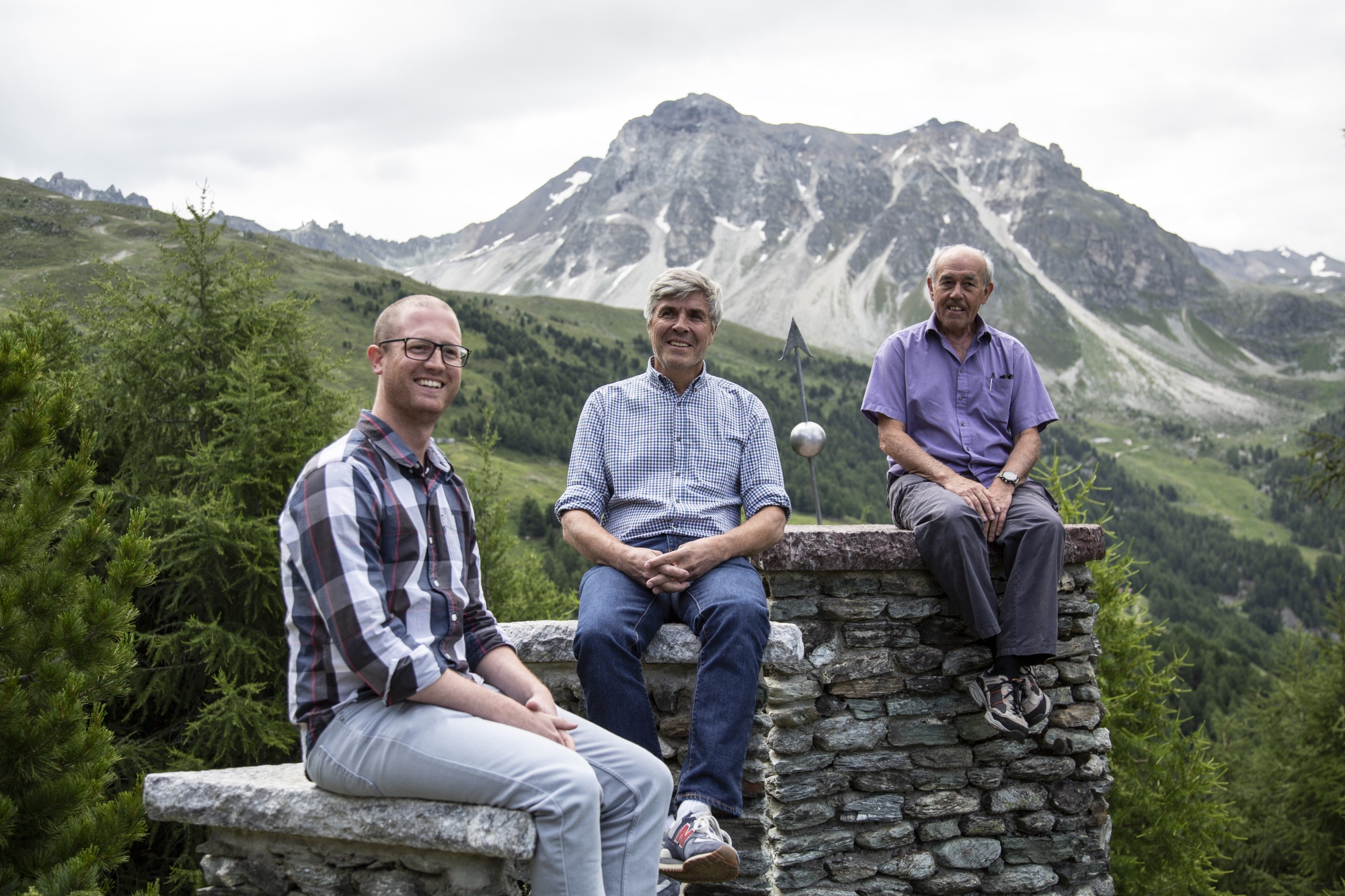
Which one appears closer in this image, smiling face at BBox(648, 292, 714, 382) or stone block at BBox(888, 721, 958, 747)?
smiling face at BBox(648, 292, 714, 382)

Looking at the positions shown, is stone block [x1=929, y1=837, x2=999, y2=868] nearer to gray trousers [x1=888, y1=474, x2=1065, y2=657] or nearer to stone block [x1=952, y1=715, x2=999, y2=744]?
stone block [x1=952, y1=715, x2=999, y2=744]

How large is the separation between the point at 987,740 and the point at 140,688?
6697 millimetres

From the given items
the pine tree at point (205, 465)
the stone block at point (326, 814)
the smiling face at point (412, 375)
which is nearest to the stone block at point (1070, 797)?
the stone block at point (326, 814)

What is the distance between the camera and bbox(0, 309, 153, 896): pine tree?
9.37 ft

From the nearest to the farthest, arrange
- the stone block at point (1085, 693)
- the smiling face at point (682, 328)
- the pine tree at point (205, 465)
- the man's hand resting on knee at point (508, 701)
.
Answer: the man's hand resting on knee at point (508, 701), the smiling face at point (682, 328), the stone block at point (1085, 693), the pine tree at point (205, 465)

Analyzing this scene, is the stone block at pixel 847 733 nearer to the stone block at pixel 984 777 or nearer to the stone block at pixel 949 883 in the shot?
the stone block at pixel 984 777

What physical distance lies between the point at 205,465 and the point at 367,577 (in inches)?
261

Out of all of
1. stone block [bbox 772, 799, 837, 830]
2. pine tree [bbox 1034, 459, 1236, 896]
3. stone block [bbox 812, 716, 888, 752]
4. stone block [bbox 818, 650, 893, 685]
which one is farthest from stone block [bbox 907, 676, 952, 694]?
pine tree [bbox 1034, 459, 1236, 896]

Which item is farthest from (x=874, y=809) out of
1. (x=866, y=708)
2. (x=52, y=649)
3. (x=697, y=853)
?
(x=52, y=649)

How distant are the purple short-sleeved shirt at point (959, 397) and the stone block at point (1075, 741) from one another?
4.26 ft

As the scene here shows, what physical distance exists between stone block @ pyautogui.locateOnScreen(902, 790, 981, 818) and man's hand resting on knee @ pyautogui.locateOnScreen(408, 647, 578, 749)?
2.21m

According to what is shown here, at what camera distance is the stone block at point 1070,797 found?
4.19m

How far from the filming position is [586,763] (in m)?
2.32

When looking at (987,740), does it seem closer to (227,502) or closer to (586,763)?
(586,763)
